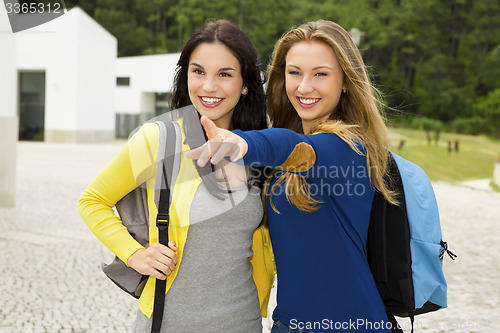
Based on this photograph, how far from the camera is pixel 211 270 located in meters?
1.53

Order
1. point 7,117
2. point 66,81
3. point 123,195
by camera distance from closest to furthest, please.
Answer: point 123,195 < point 7,117 < point 66,81

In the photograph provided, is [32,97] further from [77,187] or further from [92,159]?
[77,187]

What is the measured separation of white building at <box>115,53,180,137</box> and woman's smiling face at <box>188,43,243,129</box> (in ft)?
89.2

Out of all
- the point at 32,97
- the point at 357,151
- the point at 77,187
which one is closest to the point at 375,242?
the point at 357,151

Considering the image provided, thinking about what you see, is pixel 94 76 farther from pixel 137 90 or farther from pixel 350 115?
pixel 350 115

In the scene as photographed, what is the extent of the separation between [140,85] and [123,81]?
151cm

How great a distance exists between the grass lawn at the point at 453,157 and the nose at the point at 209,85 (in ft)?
60.0

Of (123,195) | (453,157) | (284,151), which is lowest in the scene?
(453,157)

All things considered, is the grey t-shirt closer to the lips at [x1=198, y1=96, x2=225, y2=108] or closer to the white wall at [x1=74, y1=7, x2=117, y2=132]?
the lips at [x1=198, y1=96, x2=225, y2=108]

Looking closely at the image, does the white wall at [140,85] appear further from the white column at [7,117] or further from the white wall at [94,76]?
the white column at [7,117]

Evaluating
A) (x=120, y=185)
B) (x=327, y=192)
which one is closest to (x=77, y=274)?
(x=120, y=185)

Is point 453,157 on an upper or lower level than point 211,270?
lower

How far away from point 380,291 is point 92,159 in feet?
53.4

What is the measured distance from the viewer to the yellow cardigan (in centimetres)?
146
